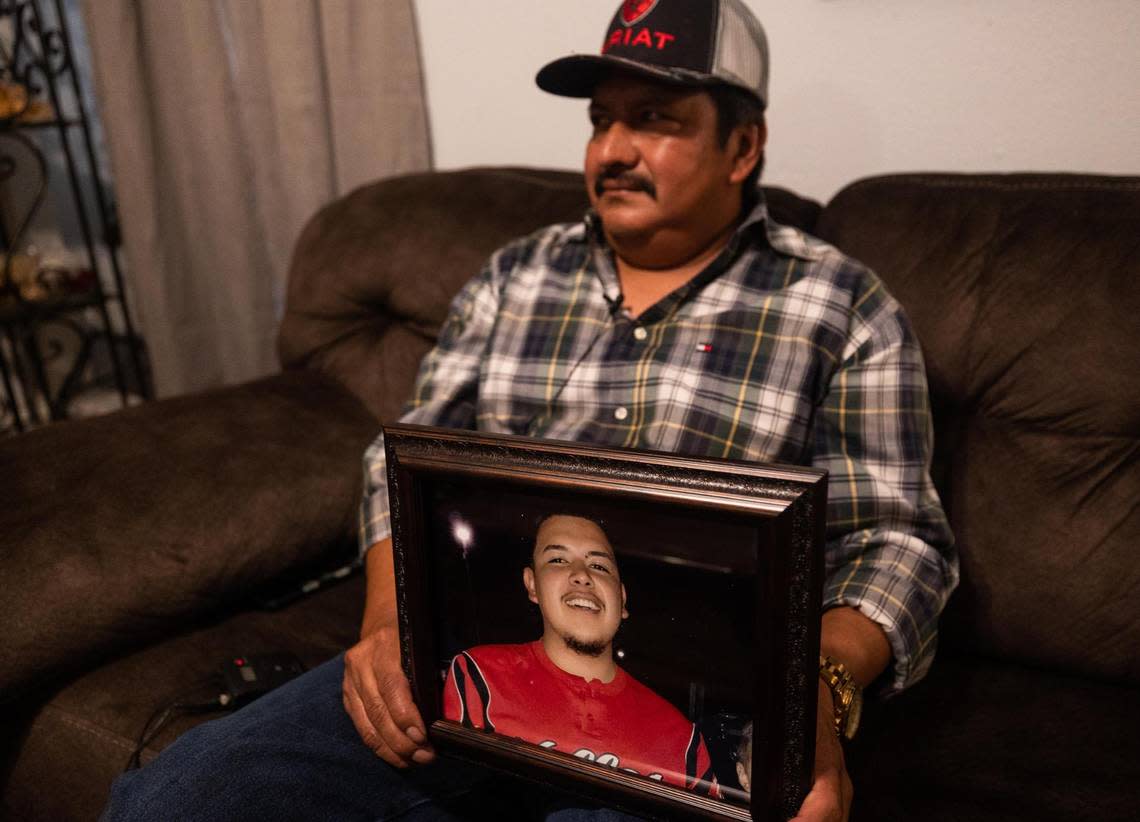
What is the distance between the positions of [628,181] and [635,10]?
7.6 inches

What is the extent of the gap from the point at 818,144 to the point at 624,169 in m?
0.51

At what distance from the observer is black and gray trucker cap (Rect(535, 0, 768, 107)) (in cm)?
97

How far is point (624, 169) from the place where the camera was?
1.03 meters

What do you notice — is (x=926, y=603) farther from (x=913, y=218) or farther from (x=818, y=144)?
(x=818, y=144)

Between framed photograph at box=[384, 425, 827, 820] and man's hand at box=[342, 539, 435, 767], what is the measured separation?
0.13 feet

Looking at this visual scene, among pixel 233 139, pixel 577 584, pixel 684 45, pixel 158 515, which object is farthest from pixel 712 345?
pixel 233 139

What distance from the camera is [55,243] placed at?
247 centimetres

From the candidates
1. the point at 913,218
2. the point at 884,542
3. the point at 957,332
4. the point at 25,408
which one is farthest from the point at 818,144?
the point at 25,408

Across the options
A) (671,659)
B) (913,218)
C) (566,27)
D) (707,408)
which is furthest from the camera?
(566,27)

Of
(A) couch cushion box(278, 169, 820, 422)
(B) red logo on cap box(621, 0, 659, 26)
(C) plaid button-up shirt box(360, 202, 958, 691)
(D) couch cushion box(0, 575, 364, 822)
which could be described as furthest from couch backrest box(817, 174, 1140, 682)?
(D) couch cushion box(0, 575, 364, 822)

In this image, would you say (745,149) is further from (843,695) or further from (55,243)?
(55,243)

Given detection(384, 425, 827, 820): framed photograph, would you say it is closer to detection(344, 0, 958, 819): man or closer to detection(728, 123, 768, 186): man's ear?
detection(344, 0, 958, 819): man

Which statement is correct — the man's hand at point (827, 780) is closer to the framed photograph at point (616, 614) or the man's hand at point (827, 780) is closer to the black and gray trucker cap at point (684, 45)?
the framed photograph at point (616, 614)

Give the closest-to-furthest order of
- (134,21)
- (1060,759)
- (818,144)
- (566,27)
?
1. (1060,759)
2. (818,144)
3. (566,27)
4. (134,21)
